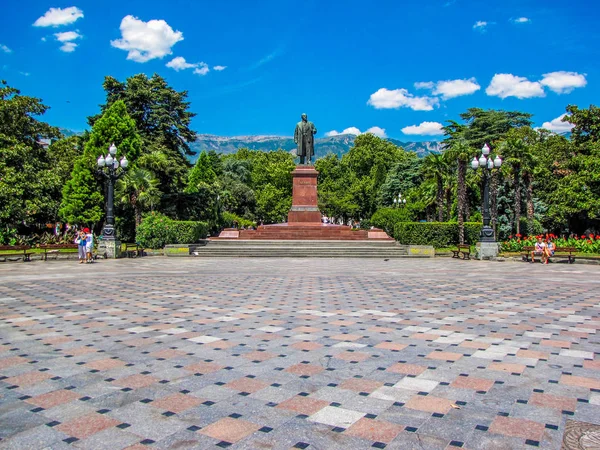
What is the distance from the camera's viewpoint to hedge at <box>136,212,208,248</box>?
26047 millimetres

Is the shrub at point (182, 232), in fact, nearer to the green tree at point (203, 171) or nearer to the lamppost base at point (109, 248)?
the lamppost base at point (109, 248)

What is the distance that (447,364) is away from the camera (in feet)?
18.3

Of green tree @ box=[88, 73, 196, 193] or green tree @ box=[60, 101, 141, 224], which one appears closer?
green tree @ box=[60, 101, 141, 224]

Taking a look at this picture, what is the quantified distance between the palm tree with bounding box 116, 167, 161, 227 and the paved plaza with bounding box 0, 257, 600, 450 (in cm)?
2048

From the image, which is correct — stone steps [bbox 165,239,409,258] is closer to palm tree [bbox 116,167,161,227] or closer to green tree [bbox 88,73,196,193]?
palm tree [bbox 116,167,161,227]

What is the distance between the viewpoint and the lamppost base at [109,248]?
22.7 meters

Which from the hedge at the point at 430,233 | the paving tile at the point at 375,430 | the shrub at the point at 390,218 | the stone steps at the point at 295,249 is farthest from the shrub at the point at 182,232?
the paving tile at the point at 375,430

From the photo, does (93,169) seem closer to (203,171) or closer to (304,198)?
(304,198)

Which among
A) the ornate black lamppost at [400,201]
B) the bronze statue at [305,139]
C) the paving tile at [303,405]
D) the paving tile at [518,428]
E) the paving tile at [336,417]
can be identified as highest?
the bronze statue at [305,139]

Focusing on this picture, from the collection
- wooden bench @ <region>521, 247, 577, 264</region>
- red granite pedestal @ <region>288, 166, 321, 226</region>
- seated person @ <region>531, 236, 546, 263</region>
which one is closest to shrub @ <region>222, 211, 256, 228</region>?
red granite pedestal @ <region>288, 166, 321, 226</region>

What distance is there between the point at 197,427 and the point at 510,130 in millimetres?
51995

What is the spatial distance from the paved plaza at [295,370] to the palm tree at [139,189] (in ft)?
67.2

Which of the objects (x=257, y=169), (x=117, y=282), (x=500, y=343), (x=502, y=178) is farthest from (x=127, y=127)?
(x=257, y=169)

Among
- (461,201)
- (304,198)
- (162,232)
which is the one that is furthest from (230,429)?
(461,201)
